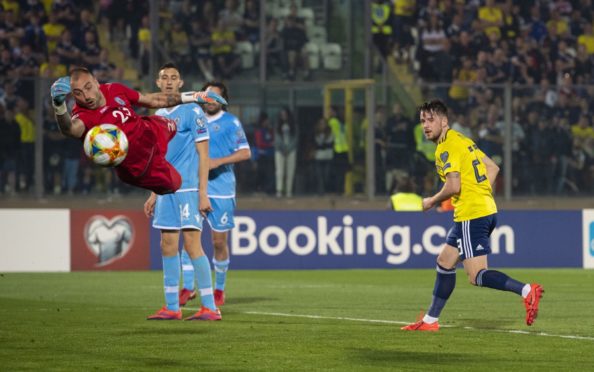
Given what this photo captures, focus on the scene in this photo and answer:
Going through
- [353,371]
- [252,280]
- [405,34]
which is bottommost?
[252,280]

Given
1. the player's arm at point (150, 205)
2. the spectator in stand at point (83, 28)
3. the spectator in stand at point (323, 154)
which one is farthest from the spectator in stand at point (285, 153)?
the player's arm at point (150, 205)

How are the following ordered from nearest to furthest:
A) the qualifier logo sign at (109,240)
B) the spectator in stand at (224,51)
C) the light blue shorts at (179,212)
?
the light blue shorts at (179,212)
the qualifier logo sign at (109,240)
the spectator in stand at (224,51)

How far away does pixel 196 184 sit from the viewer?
12.0m

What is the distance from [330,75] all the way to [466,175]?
51.9 ft

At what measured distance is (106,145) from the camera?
955 cm

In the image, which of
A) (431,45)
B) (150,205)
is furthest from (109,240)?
(431,45)

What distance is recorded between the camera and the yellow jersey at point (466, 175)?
1059 cm

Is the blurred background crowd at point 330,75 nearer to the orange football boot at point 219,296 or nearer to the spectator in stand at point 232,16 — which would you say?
the spectator in stand at point 232,16

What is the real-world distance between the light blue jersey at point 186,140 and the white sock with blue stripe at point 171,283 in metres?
0.71

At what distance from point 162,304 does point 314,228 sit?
705cm

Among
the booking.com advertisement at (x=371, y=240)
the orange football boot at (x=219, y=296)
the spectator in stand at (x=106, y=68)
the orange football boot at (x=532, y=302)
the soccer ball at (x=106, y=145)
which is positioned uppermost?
the spectator in stand at (x=106, y=68)

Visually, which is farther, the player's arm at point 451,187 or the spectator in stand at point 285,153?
the spectator in stand at point 285,153

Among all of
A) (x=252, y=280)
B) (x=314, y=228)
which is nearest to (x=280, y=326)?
(x=252, y=280)

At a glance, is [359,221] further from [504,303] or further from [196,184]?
[196,184]
